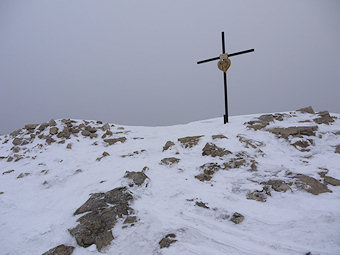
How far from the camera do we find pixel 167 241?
3.75 metres

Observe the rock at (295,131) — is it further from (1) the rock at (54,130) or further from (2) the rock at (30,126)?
(2) the rock at (30,126)

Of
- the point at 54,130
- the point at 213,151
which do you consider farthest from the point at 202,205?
the point at 54,130

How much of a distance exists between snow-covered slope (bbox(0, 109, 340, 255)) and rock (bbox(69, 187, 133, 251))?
1.9 inches

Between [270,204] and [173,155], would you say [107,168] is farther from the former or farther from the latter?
[270,204]

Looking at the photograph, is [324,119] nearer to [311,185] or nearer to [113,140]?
[311,185]

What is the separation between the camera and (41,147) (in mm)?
10805

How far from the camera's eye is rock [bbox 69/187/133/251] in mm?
3975

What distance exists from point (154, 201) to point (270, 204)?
9.69ft

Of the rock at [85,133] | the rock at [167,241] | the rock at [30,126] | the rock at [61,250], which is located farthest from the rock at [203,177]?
the rock at [30,126]

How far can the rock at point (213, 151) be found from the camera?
7.20 meters

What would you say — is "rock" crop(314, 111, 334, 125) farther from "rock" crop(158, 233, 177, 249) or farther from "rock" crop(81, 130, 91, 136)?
"rock" crop(81, 130, 91, 136)

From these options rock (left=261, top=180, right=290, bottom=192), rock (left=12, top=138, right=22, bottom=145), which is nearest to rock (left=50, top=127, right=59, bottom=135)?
rock (left=12, top=138, right=22, bottom=145)

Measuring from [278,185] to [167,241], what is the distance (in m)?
3.45

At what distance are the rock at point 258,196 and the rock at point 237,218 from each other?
79 cm
